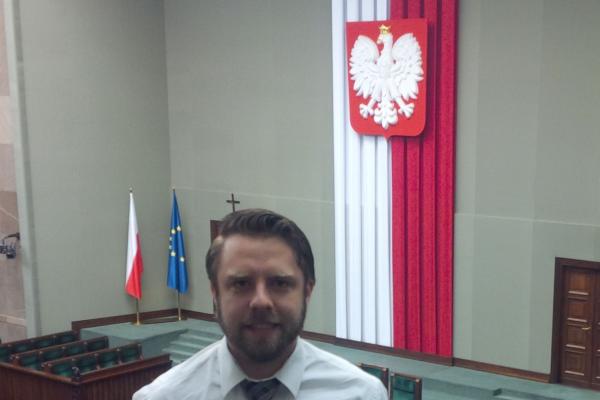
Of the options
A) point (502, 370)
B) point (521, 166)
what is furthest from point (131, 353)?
point (521, 166)

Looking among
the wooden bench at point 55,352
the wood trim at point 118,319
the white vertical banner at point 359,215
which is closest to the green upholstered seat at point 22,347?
the wooden bench at point 55,352

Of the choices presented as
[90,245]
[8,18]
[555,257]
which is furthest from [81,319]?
[555,257]

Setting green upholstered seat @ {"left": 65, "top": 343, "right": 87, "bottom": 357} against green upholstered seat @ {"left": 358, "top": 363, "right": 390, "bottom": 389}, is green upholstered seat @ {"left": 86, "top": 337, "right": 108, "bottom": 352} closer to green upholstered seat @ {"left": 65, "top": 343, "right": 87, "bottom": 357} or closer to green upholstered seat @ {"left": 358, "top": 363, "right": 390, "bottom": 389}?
green upholstered seat @ {"left": 65, "top": 343, "right": 87, "bottom": 357}

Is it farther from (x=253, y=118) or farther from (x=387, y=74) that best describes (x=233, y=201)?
(x=387, y=74)

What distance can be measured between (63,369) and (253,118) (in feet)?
13.2

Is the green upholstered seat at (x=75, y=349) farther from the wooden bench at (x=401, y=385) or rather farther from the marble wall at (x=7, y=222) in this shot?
the wooden bench at (x=401, y=385)

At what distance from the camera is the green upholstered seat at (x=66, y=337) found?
9930mm

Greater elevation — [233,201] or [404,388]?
[233,201]

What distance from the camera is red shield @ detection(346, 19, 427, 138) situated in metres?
9.05

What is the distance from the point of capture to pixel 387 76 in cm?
928

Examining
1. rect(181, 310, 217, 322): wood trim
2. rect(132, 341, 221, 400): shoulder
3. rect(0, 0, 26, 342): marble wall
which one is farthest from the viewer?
rect(181, 310, 217, 322): wood trim

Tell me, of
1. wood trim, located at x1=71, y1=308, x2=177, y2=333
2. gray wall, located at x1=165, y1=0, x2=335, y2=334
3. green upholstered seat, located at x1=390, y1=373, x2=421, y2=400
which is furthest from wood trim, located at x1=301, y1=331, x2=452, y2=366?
wood trim, located at x1=71, y1=308, x2=177, y2=333

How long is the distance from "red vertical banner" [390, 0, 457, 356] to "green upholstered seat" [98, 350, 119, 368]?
3.18 m

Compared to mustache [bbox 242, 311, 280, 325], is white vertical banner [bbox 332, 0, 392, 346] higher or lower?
lower
